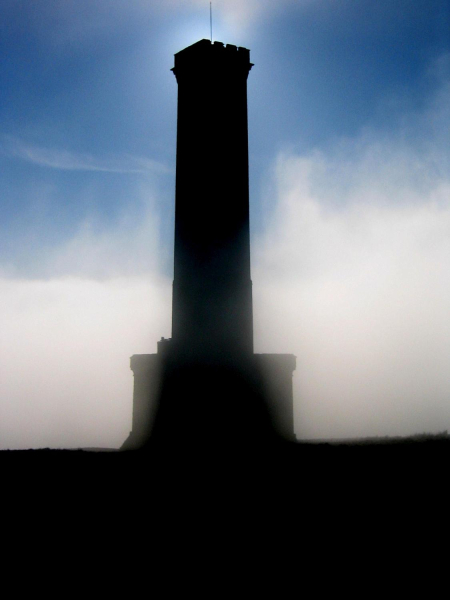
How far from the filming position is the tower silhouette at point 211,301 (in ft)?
46.8

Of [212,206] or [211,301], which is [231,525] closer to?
[211,301]

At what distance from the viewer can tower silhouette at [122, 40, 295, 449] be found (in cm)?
1426

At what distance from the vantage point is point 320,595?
529 cm

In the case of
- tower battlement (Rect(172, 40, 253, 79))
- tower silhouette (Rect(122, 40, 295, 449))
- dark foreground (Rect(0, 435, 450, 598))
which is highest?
tower battlement (Rect(172, 40, 253, 79))

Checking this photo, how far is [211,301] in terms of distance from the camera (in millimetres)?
14805

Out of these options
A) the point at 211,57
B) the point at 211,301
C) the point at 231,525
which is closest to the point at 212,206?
the point at 211,301

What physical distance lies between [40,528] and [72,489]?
1248 mm

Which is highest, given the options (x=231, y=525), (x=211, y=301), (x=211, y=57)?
(x=211, y=57)

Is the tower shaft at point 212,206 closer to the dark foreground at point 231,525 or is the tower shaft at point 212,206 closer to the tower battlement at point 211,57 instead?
the tower battlement at point 211,57

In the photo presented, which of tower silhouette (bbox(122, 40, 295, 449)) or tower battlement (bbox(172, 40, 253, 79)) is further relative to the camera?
tower battlement (bbox(172, 40, 253, 79))

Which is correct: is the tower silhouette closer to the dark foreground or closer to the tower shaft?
the tower shaft

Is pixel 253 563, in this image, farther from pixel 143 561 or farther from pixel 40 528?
pixel 40 528

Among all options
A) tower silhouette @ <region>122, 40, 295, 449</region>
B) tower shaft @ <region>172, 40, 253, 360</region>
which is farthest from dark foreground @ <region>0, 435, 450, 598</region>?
tower shaft @ <region>172, 40, 253, 360</region>

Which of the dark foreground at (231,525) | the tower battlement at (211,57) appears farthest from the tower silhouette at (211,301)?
the dark foreground at (231,525)
